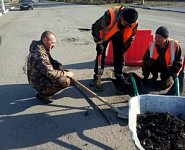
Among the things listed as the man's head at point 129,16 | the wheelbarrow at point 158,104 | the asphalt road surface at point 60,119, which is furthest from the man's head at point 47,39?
the wheelbarrow at point 158,104

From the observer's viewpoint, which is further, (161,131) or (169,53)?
(169,53)

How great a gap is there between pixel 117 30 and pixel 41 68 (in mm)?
1545

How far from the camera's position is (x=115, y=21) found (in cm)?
570

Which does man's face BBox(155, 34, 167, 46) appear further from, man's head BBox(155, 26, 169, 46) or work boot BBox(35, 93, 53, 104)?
work boot BBox(35, 93, 53, 104)

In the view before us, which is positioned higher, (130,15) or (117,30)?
(130,15)

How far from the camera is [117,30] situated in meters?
5.85

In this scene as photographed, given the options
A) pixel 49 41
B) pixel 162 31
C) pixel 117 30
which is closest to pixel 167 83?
pixel 162 31

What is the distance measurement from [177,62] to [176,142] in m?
2.24

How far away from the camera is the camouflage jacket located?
5309mm

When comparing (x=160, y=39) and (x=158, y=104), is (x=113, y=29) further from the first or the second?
(x=158, y=104)

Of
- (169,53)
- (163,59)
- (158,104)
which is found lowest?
(158,104)

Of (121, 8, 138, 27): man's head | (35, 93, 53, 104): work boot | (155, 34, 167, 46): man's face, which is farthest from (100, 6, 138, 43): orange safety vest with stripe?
(35, 93, 53, 104): work boot

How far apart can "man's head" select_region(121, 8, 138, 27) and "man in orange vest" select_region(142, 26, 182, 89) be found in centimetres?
46

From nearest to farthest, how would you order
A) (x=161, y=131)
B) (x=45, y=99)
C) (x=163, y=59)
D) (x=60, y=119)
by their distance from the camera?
1. (x=161, y=131)
2. (x=60, y=119)
3. (x=45, y=99)
4. (x=163, y=59)
